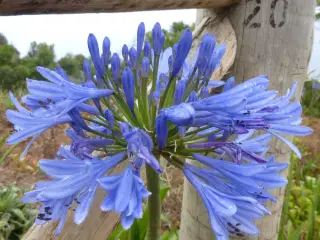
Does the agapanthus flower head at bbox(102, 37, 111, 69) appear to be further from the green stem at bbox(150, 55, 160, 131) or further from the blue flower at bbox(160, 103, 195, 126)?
the blue flower at bbox(160, 103, 195, 126)

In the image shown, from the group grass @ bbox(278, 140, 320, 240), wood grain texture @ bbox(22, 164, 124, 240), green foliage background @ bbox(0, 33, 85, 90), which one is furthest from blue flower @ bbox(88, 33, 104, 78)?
green foliage background @ bbox(0, 33, 85, 90)

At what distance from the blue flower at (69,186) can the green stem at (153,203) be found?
7 cm

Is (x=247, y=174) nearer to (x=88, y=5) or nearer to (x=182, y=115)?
(x=182, y=115)

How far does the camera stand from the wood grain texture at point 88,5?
809mm

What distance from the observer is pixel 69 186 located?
2.47 feet

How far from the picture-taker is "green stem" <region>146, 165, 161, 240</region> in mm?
857

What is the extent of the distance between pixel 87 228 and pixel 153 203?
0.37 metres

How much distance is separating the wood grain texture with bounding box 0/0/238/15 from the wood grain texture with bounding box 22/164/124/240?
16.1 inches

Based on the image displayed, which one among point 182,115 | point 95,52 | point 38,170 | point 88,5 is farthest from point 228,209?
point 38,170

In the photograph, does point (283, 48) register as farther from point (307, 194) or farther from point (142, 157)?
point (307, 194)

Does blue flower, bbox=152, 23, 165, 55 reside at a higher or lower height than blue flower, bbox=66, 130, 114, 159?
higher

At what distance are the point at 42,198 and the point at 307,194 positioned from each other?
7.13 feet

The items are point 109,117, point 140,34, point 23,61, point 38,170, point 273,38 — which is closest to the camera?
point 109,117

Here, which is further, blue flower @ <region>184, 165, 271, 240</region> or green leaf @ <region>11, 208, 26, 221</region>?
green leaf @ <region>11, 208, 26, 221</region>
